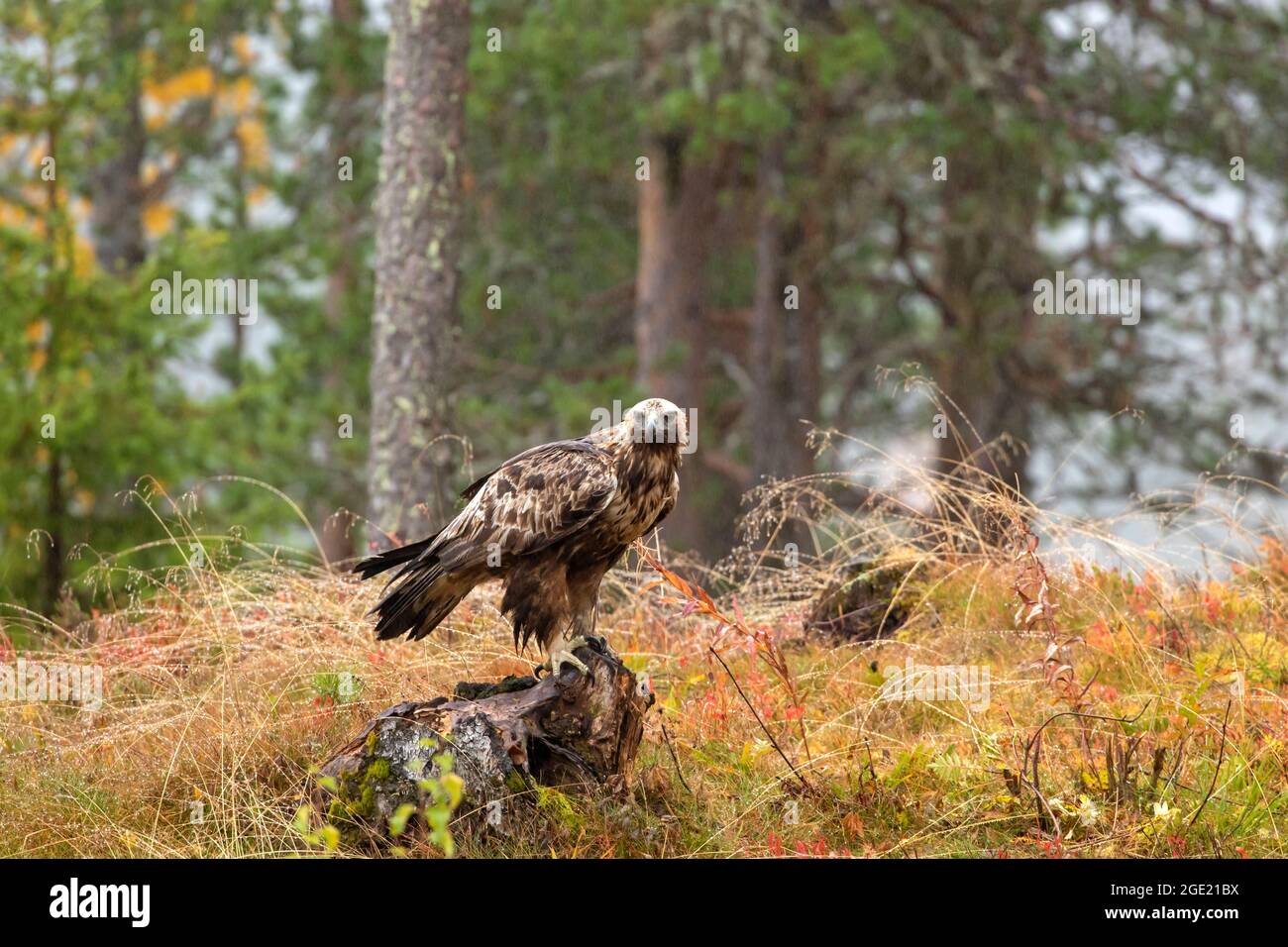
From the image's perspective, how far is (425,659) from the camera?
6.03 m

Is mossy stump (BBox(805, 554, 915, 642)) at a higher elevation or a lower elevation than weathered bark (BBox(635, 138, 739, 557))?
lower

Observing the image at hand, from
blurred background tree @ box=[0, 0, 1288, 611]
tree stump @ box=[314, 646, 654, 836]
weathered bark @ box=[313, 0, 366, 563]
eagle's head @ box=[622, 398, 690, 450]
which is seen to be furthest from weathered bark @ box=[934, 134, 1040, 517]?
tree stump @ box=[314, 646, 654, 836]

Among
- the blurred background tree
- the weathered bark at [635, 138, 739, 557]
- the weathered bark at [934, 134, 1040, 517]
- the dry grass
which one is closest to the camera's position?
the dry grass

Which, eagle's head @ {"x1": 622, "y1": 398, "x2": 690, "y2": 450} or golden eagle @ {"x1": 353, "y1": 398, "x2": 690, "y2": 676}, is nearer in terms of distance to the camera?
eagle's head @ {"x1": 622, "y1": 398, "x2": 690, "y2": 450}

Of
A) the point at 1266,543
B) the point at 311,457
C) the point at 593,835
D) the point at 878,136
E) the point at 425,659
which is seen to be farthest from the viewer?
the point at 311,457

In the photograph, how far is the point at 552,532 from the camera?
5.16 meters

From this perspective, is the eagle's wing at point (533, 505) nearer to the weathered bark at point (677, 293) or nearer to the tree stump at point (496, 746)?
the tree stump at point (496, 746)

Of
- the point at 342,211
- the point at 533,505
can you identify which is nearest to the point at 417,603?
the point at 533,505

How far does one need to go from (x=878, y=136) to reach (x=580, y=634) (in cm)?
923

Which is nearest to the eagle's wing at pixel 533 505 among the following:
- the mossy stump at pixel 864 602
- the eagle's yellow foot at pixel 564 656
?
the eagle's yellow foot at pixel 564 656

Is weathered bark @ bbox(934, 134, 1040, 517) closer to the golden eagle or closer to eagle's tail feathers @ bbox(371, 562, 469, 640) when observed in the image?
the golden eagle

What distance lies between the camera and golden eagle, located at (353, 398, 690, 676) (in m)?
5.13

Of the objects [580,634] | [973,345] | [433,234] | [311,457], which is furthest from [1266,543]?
[311,457]

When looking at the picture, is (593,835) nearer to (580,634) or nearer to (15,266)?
(580,634)
